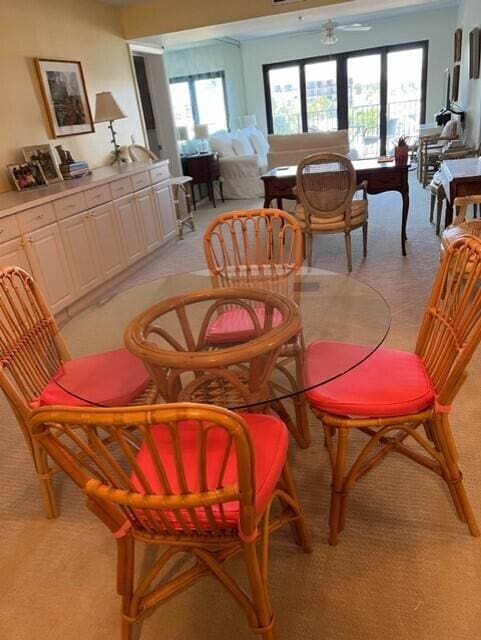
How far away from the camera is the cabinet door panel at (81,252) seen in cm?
348

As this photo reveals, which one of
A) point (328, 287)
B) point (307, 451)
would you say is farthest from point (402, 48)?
point (307, 451)

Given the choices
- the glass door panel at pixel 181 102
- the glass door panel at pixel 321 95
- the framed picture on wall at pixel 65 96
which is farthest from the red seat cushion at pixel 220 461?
the glass door panel at pixel 321 95

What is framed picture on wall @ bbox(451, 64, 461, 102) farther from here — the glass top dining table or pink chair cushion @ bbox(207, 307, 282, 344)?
pink chair cushion @ bbox(207, 307, 282, 344)

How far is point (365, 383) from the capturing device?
4.95 feet

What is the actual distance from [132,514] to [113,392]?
0.52 metres

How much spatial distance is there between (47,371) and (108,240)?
2423 millimetres

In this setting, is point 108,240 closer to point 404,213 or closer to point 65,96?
point 65,96

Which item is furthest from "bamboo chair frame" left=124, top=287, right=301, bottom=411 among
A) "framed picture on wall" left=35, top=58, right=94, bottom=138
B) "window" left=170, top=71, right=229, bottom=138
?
"window" left=170, top=71, right=229, bottom=138

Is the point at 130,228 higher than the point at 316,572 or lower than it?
higher

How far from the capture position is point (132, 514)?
1.08 m

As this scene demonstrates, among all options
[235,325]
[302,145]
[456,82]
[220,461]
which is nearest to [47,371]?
[235,325]

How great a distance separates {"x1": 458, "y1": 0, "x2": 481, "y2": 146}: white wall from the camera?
5219mm

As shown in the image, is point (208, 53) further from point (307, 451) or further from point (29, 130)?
point (307, 451)

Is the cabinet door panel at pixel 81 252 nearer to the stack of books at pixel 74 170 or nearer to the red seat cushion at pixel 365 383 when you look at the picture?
the stack of books at pixel 74 170
